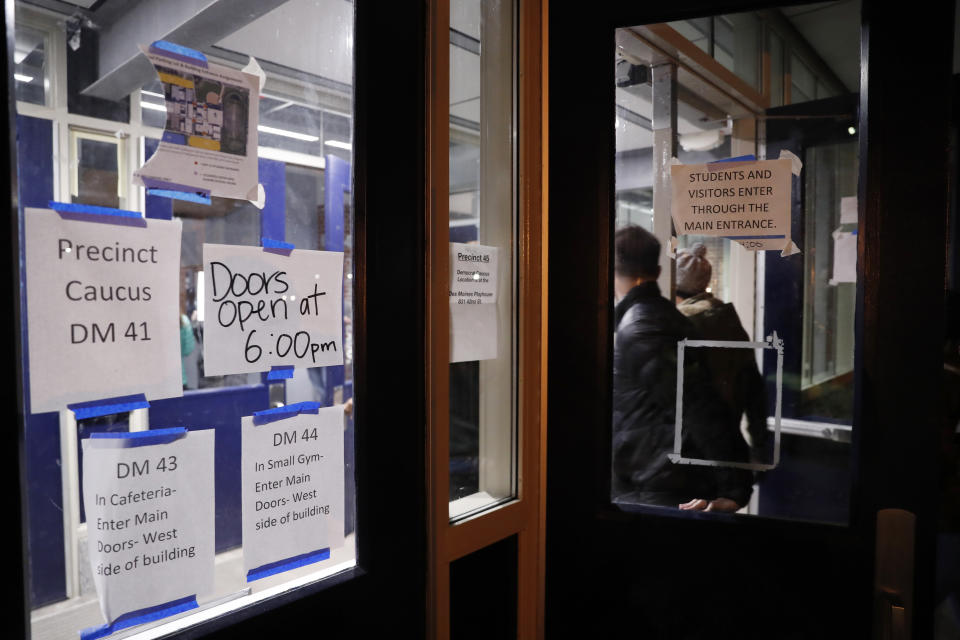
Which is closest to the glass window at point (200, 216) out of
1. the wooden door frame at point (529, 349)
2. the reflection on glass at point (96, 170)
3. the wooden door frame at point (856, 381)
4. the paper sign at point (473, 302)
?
the reflection on glass at point (96, 170)

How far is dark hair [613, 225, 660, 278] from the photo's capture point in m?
1.46

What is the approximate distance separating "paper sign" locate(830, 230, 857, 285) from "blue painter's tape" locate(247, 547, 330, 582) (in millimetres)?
1185

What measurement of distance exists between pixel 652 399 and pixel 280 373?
0.86m

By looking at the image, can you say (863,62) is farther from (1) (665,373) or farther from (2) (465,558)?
(2) (465,558)

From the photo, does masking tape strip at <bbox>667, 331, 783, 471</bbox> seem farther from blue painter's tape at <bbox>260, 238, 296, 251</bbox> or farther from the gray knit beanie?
blue painter's tape at <bbox>260, 238, 296, 251</bbox>

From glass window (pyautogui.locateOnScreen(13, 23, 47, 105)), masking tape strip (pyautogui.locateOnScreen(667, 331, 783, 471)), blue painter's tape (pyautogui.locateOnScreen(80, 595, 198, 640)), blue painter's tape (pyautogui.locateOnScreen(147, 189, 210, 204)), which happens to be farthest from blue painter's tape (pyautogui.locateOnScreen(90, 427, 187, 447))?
masking tape strip (pyautogui.locateOnScreen(667, 331, 783, 471))

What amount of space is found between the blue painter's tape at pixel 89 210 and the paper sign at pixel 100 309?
0.01 metres

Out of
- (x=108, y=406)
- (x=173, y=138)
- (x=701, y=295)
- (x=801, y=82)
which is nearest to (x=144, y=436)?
(x=108, y=406)

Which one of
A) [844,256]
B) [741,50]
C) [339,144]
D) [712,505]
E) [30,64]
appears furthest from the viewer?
[741,50]

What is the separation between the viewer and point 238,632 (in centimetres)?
100

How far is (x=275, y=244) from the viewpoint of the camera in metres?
1.08

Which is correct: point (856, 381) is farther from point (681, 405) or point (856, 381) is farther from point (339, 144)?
point (339, 144)

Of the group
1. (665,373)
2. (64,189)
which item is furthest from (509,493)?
(64,189)

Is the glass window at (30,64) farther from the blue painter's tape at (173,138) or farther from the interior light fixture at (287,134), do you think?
the interior light fixture at (287,134)
